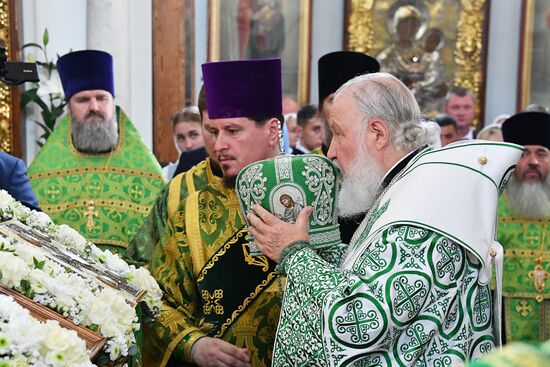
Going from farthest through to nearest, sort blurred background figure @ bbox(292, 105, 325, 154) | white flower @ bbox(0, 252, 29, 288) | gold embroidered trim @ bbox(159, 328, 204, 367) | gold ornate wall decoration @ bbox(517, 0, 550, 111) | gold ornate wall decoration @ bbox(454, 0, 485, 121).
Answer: gold ornate wall decoration @ bbox(454, 0, 485, 121)
gold ornate wall decoration @ bbox(517, 0, 550, 111)
blurred background figure @ bbox(292, 105, 325, 154)
gold embroidered trim @ bbox(159, 328, 204, 367)
white flower @ bbox(0, 252, 29, 288)

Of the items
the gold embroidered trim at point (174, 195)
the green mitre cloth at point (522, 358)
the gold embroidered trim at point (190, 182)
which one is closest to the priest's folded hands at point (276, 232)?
the gold embroidered trim at point (174, 195)

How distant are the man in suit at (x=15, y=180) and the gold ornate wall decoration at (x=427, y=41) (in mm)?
9023

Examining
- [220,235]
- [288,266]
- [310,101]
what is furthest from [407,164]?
[310,101]

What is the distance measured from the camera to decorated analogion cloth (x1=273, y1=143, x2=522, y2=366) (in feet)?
7.87

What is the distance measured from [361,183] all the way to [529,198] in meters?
3.27

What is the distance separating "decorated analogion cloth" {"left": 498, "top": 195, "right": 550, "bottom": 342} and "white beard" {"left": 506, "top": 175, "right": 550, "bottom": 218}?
0.13 feet

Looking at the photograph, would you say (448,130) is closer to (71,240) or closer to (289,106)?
(289,106)

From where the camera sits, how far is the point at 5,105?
689 cm

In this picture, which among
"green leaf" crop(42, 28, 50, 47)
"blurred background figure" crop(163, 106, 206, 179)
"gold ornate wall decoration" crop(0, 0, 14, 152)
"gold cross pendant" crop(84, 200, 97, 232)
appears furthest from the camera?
"blurred background figure" crop(163, 106, 206, 179)

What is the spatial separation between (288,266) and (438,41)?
36.8 ft

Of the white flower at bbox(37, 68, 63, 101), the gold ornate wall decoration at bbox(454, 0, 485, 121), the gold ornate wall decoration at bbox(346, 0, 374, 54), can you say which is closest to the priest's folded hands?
the white flower at bbox(37, 68, 63, 101)

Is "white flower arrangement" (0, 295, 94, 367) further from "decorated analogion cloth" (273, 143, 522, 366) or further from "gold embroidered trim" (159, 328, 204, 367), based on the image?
"gold embroidered trim" (159, 328, 204, 367)

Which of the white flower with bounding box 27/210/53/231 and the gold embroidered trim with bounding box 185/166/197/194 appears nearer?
the white flower with bounding box 27/210/53/231

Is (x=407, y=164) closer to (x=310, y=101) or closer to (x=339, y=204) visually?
(x=339, y=204)
